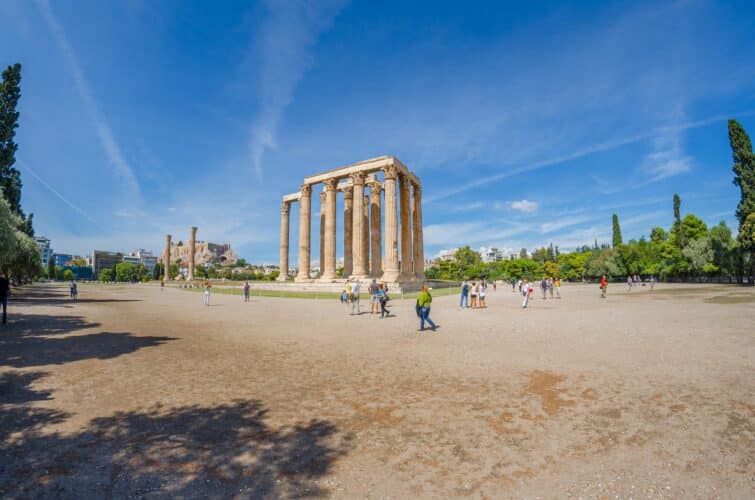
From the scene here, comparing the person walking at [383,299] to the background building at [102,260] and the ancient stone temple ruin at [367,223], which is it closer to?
the ancient stone temple ruin at [367,223]

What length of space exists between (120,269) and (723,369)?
164790 millimetres

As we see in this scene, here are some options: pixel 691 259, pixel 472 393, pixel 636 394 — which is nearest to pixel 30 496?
pixel 472 393

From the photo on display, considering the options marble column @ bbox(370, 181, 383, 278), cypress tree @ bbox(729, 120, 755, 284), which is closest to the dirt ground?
marble column @ bbox(370, 181, 383, 278)

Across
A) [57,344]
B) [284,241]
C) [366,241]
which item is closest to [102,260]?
[284,241]

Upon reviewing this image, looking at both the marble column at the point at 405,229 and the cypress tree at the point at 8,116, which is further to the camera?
the marble column at the point at 405,229

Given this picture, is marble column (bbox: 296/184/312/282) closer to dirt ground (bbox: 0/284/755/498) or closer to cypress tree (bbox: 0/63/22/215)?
cypress tree (bbox: 0/63/22/215)

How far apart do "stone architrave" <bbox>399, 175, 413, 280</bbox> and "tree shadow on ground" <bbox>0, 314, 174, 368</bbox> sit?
33.6 m

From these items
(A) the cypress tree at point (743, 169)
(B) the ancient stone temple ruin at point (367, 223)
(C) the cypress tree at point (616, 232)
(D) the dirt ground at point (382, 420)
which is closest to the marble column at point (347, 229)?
(B) the ancient stone temple ruin at point (367, 223)

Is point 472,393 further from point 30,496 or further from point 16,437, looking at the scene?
point 16,437

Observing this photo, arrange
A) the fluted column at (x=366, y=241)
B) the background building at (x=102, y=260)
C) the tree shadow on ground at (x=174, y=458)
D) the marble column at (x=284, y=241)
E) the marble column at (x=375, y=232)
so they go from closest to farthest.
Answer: the tree shadow on ground at (x=174, y=458) → the fluted column at (x=366, y=241) → the marble column at (x=375, y=232) → the marble column at (x=284, y=241) → the background building at (x=102, y=260)

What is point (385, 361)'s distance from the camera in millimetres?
8125

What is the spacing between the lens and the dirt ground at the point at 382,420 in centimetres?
339

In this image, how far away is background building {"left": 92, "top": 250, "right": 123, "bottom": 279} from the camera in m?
182

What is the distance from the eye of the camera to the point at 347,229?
48219mm
